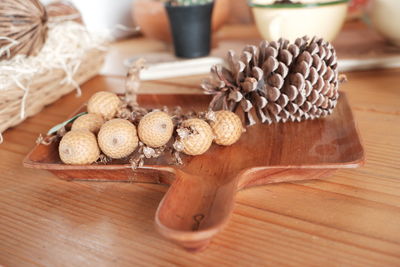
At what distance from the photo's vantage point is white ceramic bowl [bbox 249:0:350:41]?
611 mm

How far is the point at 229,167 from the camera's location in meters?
0.37

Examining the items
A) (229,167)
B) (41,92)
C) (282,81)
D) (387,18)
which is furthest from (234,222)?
(387,18)

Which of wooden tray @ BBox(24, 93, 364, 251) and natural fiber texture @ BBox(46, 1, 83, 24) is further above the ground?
Answer: natural fiber texture @ BBox(46, 1, 83, 24)

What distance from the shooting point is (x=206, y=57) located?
74 cm

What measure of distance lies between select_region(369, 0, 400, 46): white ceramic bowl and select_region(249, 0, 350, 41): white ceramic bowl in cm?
6

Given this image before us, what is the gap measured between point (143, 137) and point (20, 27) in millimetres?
314

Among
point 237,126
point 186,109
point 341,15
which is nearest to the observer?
point 237,126

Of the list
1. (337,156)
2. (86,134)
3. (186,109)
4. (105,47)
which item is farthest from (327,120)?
(105,47)

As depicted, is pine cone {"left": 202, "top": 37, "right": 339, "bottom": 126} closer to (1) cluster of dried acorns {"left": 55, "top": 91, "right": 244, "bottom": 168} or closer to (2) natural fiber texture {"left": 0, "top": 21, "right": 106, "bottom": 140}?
(1) cluster of dried acorns {"left": 55, "top": 91, "right": 244, "bottom": 168}

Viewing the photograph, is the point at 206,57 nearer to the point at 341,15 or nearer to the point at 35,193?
the point at 341,15

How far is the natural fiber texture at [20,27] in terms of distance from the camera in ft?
1.73

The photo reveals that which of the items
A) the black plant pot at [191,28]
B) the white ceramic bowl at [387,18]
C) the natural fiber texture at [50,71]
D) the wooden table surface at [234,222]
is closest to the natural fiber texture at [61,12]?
the natural fiber texture at [50,71]

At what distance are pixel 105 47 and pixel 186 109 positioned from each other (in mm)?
305

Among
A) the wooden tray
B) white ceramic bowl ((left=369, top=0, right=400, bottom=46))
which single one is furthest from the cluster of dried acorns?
white ceramic bowl ((left=369, top=0, right=400, bottom=46))
